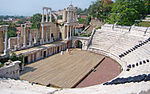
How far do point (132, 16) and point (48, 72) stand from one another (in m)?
22.6

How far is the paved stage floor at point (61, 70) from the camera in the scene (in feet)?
54.9

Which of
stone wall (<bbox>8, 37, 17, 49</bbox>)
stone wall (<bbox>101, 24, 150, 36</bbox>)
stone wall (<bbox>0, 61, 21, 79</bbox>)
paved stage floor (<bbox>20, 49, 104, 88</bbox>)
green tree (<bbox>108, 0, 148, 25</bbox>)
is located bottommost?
paved stage floor (<bbox>20, 49, 104, 88</bbox>)

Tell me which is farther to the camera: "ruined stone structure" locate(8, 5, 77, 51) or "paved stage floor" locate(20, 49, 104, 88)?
"ruined stone structure" locate(8, 5, 77, 51)

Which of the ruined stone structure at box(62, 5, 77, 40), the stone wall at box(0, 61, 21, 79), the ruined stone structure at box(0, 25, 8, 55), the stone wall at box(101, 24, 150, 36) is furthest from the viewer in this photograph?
the ruined stone structure at box(62, 5, 77, 40)

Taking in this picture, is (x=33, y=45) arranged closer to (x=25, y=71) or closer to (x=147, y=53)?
(x=25, y=71)

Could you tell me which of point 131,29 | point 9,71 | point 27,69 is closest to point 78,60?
point 27,69

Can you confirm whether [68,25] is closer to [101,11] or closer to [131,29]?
[131,29]

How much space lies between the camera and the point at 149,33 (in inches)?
1054

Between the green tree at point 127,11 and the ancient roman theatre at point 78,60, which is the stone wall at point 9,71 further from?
the green tree at point 127,11

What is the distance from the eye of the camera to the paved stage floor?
1673cm

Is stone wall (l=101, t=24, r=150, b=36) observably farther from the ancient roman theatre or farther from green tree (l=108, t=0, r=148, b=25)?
green tree (l=108, t=0, r=148, b=25)

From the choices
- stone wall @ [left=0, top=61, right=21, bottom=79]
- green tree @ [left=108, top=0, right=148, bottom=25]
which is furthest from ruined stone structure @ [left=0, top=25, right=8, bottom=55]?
green tree @ [left=108, top=0, right=148, bottom=25]

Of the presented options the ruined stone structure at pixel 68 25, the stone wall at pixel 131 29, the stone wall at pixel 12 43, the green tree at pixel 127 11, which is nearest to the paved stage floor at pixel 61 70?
the stone wall at pixel 12 43

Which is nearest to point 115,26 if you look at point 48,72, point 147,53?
point 147,53
